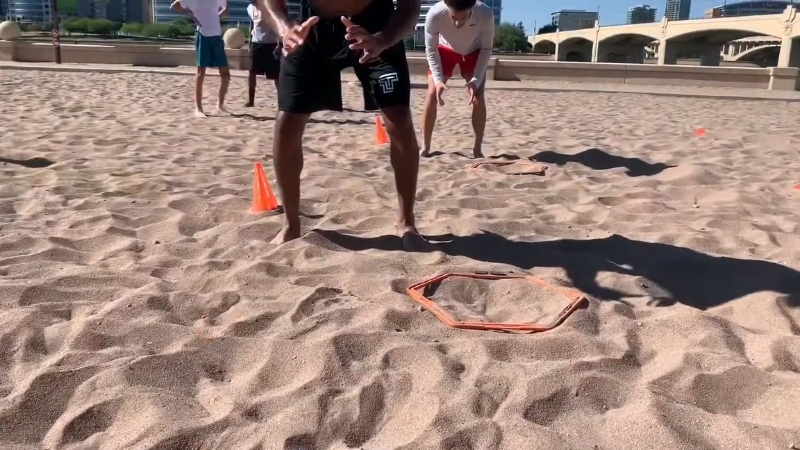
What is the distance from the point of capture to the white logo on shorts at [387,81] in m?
2.99

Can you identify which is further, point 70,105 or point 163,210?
→ point 70,105

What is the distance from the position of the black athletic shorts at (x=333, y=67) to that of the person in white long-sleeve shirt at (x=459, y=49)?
197 cm

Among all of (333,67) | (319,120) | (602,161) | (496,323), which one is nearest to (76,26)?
(319,120)

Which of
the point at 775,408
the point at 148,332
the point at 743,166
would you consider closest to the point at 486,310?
the point at 775,408

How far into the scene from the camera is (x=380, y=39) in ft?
9.27

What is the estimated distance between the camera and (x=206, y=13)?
7367mm

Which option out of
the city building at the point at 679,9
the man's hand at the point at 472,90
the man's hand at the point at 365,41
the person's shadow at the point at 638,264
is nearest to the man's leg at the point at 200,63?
the man's hand at the point at 472,90

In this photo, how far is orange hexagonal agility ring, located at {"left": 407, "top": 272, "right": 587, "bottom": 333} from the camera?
2311 mm

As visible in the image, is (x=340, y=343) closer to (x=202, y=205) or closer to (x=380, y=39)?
(x=380, y=39)

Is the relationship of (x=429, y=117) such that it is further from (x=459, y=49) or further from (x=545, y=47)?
(x=545, y=47)

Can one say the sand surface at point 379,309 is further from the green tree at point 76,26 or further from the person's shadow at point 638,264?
the green tree at point 76,26

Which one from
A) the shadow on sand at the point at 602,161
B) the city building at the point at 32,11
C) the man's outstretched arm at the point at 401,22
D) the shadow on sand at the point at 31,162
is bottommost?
the shadow on sand at the point at 31,162

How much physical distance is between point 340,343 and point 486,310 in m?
0.64

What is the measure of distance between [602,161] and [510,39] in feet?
277
